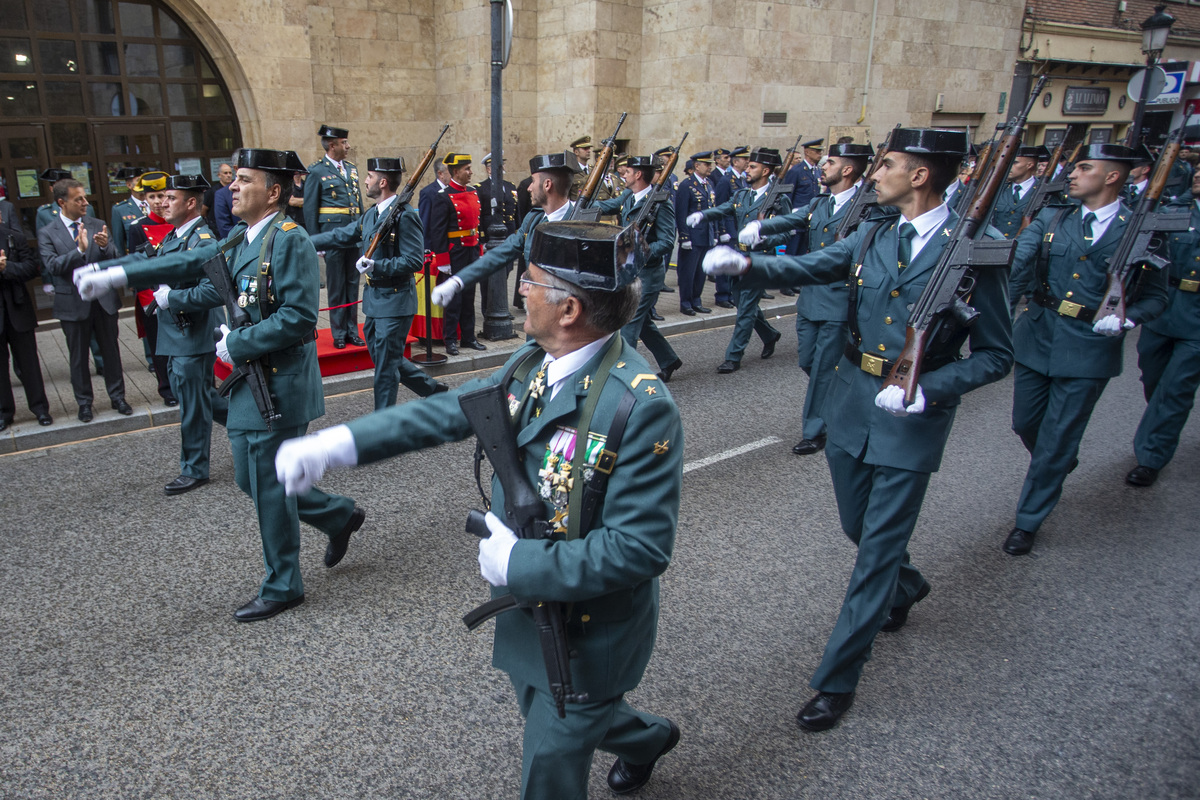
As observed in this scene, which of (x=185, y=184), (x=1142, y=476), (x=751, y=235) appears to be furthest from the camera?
(x=1142, y=476)

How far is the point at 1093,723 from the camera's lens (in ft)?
11.3

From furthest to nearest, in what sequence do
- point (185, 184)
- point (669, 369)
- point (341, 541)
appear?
1. point (669, 369)
2. point (185, 184)
3. point (341, 541)

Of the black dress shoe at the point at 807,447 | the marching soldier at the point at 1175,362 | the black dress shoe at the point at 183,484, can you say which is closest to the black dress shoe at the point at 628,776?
the black dress shoe at the point at 807,447

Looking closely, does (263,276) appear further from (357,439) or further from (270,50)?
(270,50)

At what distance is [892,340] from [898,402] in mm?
358

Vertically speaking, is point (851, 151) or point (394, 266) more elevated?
point (851, 151)

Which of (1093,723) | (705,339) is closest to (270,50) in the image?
(705,339)

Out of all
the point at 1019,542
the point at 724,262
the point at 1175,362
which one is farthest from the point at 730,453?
the point at 724,262

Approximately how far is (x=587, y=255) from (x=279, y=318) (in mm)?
2283

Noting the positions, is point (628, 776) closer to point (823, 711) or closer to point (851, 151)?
point (823, 711)

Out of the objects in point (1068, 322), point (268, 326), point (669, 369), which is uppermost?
point (268, 326)

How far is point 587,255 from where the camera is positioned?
2.12 meters

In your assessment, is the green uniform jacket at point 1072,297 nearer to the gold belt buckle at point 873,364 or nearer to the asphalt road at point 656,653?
the asphalt road at point 656,653

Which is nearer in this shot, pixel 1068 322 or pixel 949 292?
pixel 949 292
